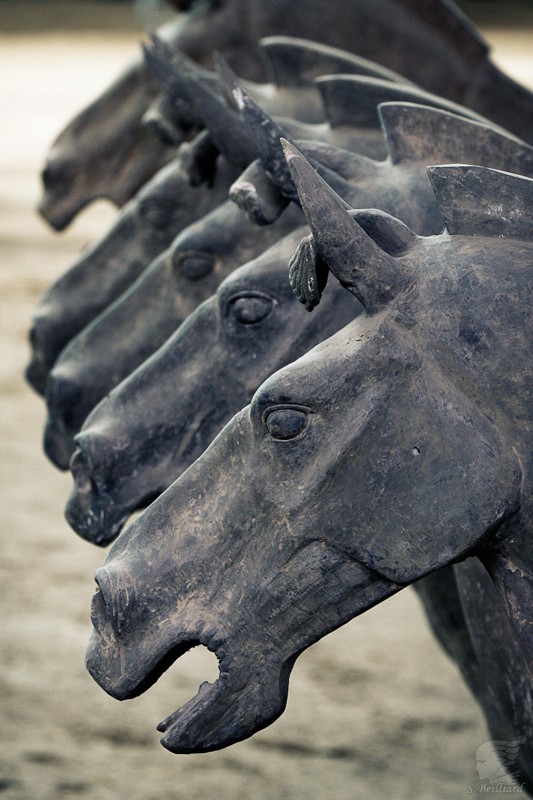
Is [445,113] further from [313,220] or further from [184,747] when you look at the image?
[184,747]

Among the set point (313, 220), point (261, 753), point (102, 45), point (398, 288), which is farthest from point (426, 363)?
point (102, 45)

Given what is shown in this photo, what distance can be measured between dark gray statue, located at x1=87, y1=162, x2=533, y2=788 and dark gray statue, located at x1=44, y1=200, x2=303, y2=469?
860 millimetres

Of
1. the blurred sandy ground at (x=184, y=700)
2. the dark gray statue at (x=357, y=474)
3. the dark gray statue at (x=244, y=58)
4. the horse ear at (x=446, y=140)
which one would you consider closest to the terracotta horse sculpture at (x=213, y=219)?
the horse ear at (x=446, y=140)

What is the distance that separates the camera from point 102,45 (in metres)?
13.7

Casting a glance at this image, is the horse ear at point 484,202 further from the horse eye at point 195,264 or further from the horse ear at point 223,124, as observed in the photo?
the horse eye at point 195,264

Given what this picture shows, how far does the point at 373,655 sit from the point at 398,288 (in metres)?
1.94

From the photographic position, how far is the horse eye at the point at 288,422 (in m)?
1.53

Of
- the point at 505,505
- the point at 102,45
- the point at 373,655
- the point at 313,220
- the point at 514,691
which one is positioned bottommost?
the point at 102,45

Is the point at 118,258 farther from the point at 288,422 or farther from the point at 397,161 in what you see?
the point at 288,422

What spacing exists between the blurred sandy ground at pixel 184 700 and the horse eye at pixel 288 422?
4.34ft

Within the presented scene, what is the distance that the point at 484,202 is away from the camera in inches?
61.5

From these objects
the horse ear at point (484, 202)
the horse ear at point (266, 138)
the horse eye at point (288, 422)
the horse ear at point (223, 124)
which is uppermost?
the horse ear at point (484, 202)

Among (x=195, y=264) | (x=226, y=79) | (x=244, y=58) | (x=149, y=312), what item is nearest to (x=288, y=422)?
(x=226, y=79)

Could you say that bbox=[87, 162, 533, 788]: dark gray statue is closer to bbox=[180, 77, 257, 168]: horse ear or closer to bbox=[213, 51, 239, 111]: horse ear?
bbox=[213, 51, 239, 111]: horse ear
